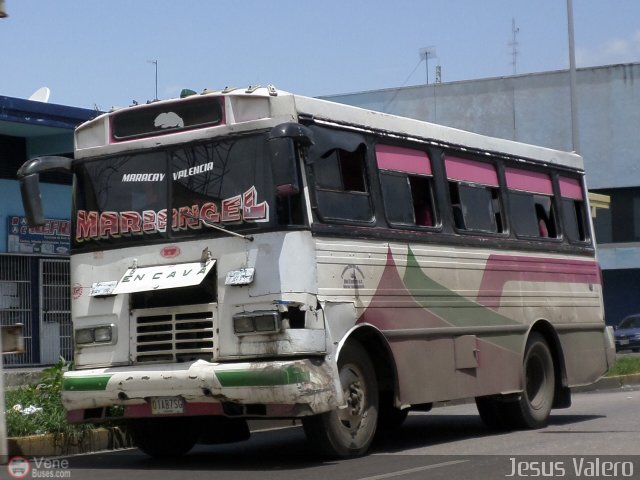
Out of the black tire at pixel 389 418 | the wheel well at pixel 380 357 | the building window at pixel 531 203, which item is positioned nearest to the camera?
the wheel well at pixel 380 357

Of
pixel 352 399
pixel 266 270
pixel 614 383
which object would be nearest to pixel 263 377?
pixel 266 270

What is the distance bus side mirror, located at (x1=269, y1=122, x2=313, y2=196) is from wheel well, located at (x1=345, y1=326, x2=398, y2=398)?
175 cm

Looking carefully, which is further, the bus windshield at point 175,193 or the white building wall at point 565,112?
the white building wall at point 565,112

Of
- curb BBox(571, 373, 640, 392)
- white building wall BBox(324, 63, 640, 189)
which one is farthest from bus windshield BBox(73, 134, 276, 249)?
white building wall BBox(324, 63, 640, 189)

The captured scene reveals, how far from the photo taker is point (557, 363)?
1476cm

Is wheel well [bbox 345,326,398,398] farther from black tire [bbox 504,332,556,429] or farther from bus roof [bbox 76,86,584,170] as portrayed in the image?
black tire [bbox 504,332,556,429]

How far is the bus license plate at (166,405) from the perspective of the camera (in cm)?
1055

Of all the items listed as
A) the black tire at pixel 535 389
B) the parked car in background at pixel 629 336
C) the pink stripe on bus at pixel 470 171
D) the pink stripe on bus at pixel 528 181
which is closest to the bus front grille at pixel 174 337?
the pink stripe on bus at pixel 470 171

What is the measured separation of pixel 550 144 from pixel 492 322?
33.0 m

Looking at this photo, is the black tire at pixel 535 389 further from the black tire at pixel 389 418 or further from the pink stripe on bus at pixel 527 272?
the black tire at pixel 389 418

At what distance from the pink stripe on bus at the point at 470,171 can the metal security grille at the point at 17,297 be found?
13.5 metres

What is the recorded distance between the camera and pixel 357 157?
1148cm

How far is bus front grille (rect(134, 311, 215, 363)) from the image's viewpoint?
10.6 m

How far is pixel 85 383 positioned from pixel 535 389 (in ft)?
19.1
